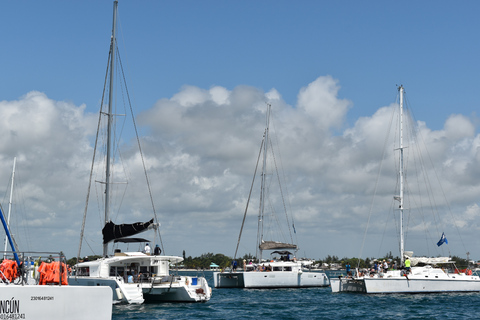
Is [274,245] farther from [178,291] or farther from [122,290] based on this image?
[122,290]

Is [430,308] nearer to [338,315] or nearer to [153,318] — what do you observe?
[338,315]

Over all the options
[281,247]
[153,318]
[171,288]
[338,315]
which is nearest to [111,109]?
[171,288]

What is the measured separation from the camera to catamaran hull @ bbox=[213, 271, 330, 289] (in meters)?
56.2

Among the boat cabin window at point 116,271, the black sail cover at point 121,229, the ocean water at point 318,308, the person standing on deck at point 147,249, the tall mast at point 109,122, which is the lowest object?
the ocean water at point 318,308

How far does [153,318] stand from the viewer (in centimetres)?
2998

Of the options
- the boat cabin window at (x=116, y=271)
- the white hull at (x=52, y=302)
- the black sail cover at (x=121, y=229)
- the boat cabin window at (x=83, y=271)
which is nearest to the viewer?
the white hull at (x=52, y=302)

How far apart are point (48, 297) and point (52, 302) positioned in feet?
0.66

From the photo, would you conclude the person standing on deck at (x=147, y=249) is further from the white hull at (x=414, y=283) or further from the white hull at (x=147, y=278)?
the white hull at (x=414, y=283)

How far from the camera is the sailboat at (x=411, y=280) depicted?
4688cm

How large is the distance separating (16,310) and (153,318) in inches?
510

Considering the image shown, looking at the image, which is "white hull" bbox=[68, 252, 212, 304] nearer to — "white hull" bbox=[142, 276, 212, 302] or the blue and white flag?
"white hull" bbox=[142, 276, 212, 302]

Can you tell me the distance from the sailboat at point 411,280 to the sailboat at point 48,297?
31.4 metres

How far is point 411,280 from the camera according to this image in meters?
47.5

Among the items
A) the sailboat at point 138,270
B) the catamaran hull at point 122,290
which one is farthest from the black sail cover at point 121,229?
the catamaran hull at point 122,290
